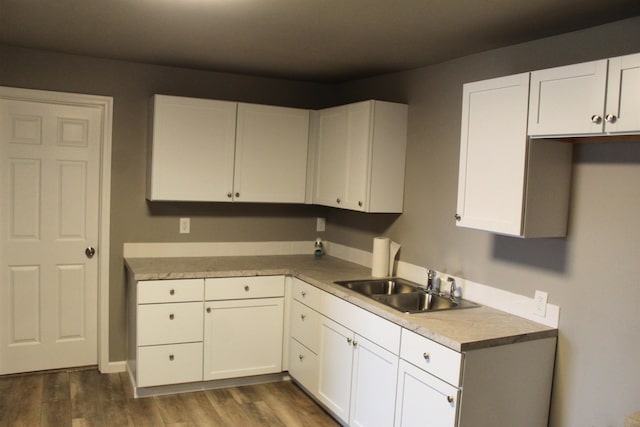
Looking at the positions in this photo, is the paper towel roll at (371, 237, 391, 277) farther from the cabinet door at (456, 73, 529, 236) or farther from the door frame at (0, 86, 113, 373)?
the door frame at (0, 86, 113, 373)

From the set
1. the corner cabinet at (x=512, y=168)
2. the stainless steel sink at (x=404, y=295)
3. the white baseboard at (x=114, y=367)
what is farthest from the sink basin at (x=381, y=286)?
the white baseboard at (x=114, y=367)

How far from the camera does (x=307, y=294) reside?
3.73m

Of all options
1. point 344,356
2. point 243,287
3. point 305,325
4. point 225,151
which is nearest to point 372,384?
point 344,356

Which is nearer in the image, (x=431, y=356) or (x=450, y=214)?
(x=431, y=356)

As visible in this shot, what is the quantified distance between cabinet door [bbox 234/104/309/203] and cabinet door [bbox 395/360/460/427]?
6.17 ft

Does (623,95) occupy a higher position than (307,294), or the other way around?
(623,95)

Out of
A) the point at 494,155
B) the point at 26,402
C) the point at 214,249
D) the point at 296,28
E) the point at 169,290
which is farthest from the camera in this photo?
the point at 214,249

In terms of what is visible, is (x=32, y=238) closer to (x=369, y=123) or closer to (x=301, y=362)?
(x=301, y=362)

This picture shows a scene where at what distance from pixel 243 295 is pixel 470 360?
1.86 meters

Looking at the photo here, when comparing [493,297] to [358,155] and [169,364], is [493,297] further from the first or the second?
[169,364]

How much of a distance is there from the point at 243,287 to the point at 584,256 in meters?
2.20

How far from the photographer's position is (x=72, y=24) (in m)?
3.02

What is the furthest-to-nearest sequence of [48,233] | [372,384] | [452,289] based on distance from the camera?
[48,233]
[452,289]
[372,384]

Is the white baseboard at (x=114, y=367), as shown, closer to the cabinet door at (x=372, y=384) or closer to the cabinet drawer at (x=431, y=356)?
the cabinet door at (x=372, y=384)
